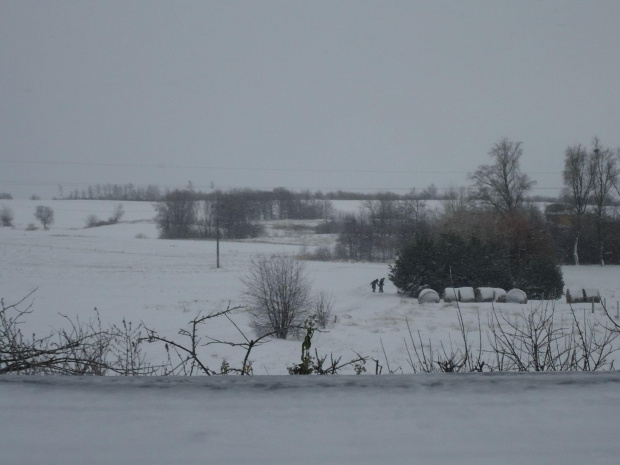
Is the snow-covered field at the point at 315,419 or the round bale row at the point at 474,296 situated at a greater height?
the snow-covered field at the point at 315,419

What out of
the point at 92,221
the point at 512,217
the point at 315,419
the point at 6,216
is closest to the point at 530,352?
the point at 315,419

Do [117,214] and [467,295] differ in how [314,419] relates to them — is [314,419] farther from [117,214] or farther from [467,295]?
[117,214]

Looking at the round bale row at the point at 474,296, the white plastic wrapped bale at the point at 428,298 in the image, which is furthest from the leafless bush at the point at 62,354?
the round bale row at the point at 474,296

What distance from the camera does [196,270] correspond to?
25609 millimetres

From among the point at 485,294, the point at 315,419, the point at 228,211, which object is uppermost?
the point at 228,211

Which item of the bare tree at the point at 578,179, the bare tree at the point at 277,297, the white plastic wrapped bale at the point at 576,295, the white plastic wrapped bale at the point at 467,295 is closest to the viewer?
the bare tree at the point at 277,297

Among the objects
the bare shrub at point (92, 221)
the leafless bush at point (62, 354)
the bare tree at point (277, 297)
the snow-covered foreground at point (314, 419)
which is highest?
the bare shrub at point (92, 221)

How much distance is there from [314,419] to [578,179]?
27.5 m

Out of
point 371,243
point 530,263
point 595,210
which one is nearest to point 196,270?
point 371,243

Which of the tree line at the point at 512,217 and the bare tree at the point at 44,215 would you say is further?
the bare tree at the point at 44,215

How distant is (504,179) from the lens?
90.0 feet

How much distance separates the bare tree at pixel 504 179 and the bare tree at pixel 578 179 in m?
2.85

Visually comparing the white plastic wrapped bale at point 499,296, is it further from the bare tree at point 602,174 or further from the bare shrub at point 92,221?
the bare shrub at point 92,221

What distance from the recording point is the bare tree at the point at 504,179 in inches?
1065
